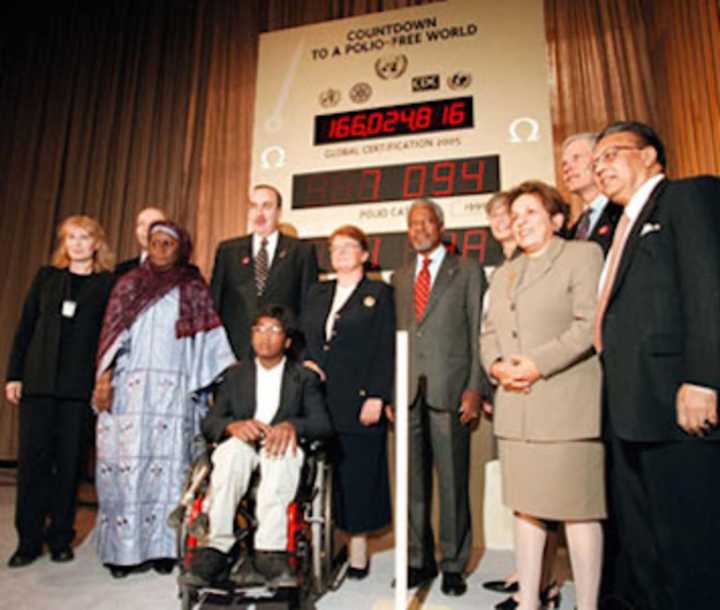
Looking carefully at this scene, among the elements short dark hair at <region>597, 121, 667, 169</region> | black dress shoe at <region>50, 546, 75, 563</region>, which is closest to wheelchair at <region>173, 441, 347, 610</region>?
black dress shoe at <region>50, 546, 75, 563</region>

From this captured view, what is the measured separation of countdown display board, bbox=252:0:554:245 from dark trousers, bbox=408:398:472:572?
1327 mm

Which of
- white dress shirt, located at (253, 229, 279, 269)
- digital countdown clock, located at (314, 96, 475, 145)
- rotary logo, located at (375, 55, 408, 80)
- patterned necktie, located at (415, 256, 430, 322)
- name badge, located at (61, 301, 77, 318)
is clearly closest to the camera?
patterned necktie, located at (415, 256, 430, 322)

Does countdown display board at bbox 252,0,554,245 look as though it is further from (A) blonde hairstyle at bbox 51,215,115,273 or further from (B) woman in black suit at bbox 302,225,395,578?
(A) blonde hairstyle at bbox 51,215,115,273

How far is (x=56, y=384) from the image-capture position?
8.29 feet

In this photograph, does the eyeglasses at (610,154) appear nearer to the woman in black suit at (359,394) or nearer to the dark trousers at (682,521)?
the dark trousers at (682,521)

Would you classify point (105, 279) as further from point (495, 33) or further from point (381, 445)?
point (495, 33)

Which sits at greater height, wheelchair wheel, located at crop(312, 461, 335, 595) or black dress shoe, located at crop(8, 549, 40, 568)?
wheelchair wheel, located at crop(312, 461, 335, 595)

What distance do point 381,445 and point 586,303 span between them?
113 cm

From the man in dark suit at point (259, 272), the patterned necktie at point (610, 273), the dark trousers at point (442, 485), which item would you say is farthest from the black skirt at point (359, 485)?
the patterned necktie at point (610, 273)

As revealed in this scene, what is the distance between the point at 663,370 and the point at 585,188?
1149mm

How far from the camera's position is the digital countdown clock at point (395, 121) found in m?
3.40

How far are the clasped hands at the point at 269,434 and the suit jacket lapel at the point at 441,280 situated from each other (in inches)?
32.4

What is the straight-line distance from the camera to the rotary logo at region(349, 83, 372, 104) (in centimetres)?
364

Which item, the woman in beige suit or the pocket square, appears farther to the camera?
the woman in beige suit
